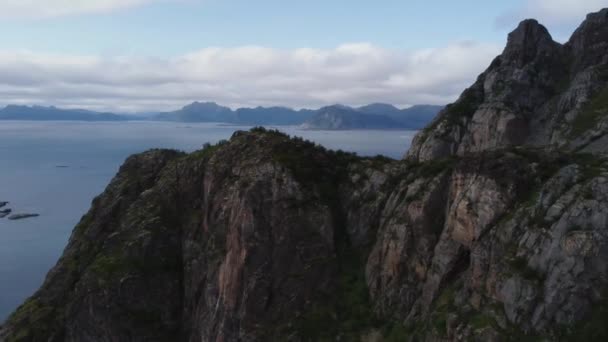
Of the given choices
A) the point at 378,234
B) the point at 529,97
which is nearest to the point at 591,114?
the point at 529,97

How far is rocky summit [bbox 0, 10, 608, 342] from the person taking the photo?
22.5 metres

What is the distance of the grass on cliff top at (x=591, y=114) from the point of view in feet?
135

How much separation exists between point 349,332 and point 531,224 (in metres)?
12.8

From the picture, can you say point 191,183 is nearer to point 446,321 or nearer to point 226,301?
point 226,301

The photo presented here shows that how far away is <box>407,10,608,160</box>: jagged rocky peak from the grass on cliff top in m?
0.11

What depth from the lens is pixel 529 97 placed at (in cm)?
5156

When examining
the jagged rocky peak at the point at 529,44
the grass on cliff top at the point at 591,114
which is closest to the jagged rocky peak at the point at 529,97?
the jagged rocky peak at the point at 529,44

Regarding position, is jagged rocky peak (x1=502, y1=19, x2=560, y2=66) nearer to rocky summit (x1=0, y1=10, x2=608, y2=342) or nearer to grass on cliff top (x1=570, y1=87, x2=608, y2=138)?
rocky summit (x1=0, y1=10, x2=608, y2=342)

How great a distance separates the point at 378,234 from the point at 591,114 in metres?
22.0

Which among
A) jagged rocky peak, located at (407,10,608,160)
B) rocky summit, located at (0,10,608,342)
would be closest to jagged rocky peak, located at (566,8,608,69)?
jagged rocky peak, located at (407,10,608,160)

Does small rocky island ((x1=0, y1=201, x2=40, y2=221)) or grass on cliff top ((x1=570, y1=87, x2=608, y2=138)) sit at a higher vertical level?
grass on cliff top ((x1=570, y1=87, x2=608, y2=138))

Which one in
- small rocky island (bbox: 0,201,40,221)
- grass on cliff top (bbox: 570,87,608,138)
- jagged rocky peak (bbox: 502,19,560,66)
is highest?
jagged rocky peak (bbox: 502,19,560,66)

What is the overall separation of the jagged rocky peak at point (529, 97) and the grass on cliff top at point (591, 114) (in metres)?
0.11

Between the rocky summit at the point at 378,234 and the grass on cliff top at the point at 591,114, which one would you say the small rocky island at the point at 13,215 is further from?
the grass on cliff top at the point at 591,114
